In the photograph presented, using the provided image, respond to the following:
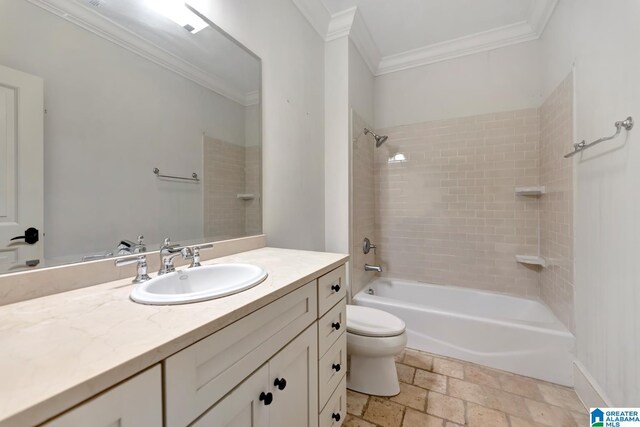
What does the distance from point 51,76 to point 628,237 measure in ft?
7.37

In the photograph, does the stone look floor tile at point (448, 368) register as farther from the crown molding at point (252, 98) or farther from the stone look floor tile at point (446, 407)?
the crown molding at point (252, 98)

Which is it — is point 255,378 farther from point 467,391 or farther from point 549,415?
point 549,415

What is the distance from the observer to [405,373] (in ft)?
5.90

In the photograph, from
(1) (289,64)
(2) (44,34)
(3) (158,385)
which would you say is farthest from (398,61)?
(3) (158,385)

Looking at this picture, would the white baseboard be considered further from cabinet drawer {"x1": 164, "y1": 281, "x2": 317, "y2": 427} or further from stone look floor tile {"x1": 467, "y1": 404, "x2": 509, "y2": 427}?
cabinet drawer {"x1": 164, "y1": 281, "x2": 317, "y2": 427}

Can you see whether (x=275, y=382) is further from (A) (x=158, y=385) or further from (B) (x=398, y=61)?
(B) (x=398, y=61)

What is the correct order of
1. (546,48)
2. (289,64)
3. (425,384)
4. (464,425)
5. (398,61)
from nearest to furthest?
1. (464,425)
2. (425,384)
3. (289,64)
4. (546,48)
5. (398,61)

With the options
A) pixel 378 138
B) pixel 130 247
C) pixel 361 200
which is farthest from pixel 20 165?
pixel 378 138

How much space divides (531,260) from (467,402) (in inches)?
51.2

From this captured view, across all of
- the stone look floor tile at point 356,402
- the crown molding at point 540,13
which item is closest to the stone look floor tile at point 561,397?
the stone look floor tile at point 356,402

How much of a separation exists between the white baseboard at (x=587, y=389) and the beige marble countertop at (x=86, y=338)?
1.71 m

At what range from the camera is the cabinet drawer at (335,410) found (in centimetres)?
110

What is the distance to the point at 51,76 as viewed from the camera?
32.0 inches

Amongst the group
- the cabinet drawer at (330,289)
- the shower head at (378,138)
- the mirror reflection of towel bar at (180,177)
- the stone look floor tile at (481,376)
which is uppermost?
the shower head at (378,138)
